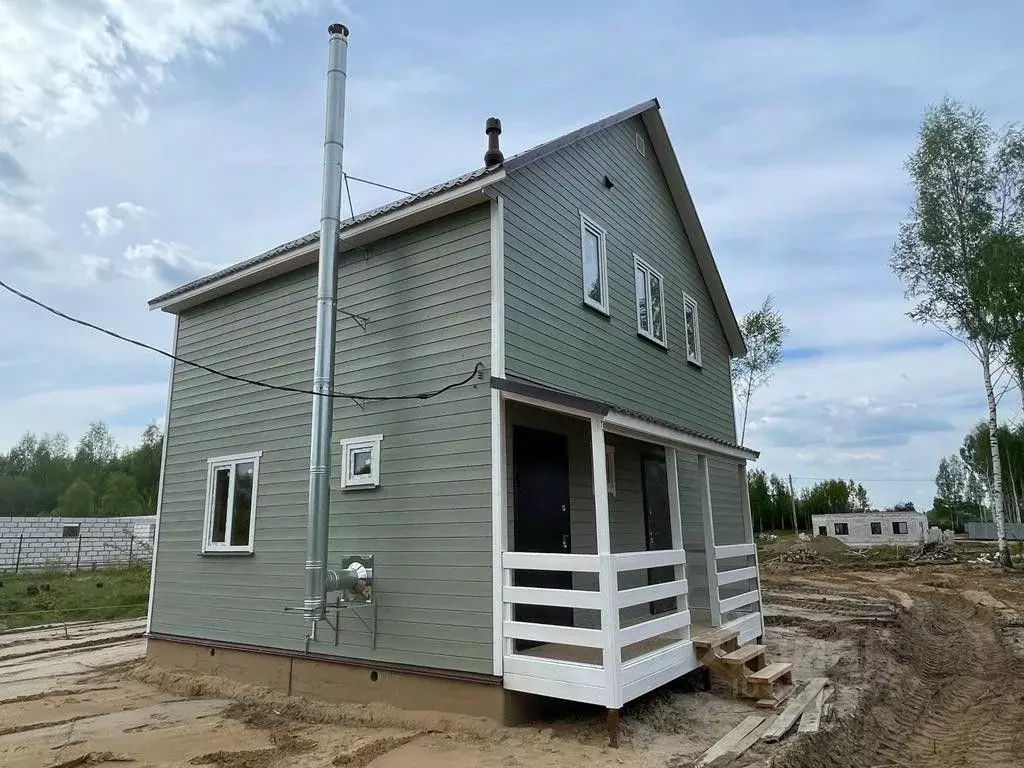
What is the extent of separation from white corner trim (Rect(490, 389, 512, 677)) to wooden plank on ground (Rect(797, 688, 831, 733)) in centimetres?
272

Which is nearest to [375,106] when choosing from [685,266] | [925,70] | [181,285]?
[181,285]

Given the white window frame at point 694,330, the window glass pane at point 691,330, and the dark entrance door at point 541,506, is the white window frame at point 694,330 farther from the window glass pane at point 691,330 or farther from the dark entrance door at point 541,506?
the dark entrance door at point 541,506

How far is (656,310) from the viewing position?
10.6 meters

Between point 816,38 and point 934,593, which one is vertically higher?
point 816,38

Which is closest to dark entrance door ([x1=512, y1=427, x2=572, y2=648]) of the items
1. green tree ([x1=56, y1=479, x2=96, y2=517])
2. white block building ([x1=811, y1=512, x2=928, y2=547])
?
white block building ([x1=811, y1=512, x2=928, y2=547])

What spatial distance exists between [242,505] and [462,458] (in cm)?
382

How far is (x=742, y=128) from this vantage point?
12.4m

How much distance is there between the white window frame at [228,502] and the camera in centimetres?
851

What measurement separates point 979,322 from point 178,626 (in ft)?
79.5

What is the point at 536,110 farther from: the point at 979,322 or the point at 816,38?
the point at 979,322

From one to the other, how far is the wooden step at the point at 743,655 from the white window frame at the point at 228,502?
19.0 feet

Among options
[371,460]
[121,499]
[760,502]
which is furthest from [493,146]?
[760,502]

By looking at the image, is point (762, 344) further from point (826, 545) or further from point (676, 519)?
point (676, 519)

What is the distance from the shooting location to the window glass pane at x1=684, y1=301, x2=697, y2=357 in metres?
11.8
